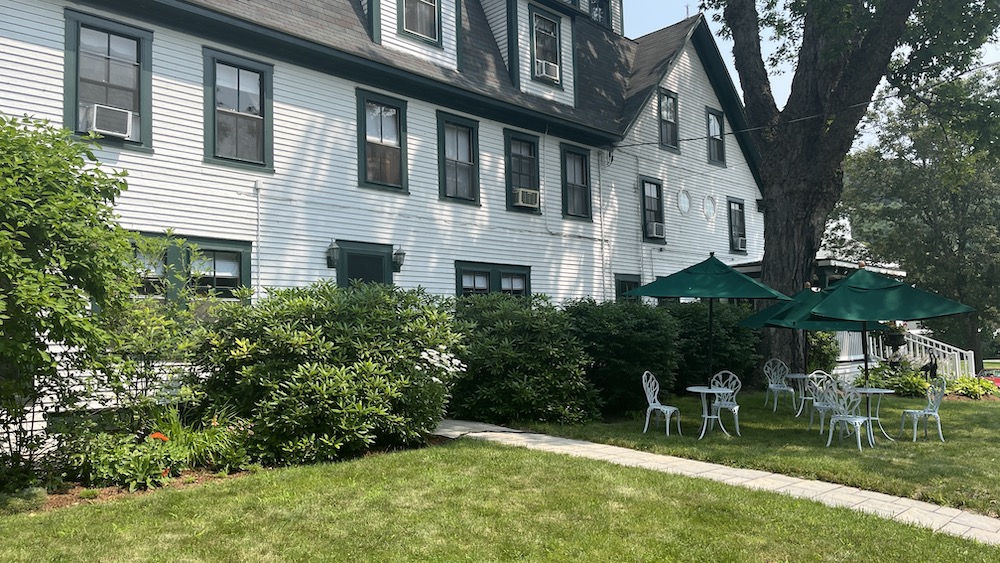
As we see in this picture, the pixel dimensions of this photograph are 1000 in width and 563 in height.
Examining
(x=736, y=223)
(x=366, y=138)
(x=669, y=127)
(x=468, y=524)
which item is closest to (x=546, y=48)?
Answer: (x=669, y=127)

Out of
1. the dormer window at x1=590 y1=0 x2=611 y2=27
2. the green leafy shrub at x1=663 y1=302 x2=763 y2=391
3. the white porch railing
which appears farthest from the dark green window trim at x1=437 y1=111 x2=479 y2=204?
the white porch railing

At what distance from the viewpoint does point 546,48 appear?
16641 mm

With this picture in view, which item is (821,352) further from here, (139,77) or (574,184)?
(139,77)

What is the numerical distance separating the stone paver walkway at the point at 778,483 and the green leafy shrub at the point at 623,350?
103 inches

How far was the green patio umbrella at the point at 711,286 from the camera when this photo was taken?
9773 mm

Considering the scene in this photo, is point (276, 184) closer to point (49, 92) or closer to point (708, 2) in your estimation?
point (49, 92)

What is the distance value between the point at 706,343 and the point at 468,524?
10.9 meters

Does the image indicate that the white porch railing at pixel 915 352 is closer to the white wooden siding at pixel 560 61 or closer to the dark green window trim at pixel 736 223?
the dark green window trim at pixel 736 223

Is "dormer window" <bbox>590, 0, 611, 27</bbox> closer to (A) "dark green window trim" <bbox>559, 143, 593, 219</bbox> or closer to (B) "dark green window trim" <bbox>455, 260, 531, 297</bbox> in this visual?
(A) "dark green window trim" <bbox>559, 143, 593, 219</bbox>

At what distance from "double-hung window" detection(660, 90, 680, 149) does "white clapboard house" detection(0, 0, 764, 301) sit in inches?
2.2

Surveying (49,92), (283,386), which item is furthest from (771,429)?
(49,92)

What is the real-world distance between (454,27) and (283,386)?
31.1ft

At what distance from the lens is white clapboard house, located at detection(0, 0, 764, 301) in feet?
32.0

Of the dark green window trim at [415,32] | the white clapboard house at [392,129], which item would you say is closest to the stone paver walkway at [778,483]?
the white clapboard house at [392,129]
